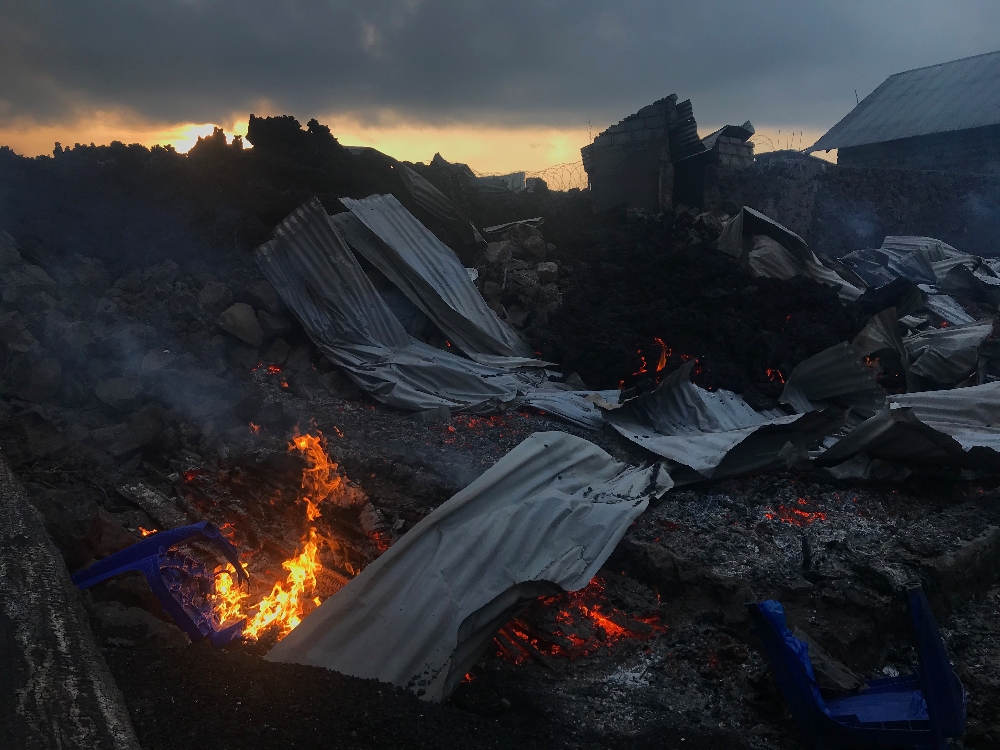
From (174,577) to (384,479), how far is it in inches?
78.9

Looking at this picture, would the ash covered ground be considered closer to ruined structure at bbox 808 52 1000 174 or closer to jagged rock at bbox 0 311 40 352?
jagged rock at bbox 0 311 40 352

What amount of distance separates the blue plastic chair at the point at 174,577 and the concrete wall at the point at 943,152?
2149cm

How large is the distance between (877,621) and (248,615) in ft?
11.9

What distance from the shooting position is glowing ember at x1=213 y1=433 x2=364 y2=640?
3828 millimetres

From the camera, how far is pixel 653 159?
499 inches

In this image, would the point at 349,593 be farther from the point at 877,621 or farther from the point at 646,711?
the point at 877,621

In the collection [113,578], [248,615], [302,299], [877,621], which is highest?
Result: [302,299]

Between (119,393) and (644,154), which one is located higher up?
(644,154)

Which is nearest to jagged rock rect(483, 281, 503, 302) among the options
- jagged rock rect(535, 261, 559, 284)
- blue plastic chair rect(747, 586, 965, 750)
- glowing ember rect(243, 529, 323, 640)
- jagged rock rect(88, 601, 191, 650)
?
jagged rock rect(535, 261, 559, 284)

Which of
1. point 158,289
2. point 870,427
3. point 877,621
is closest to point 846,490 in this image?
point 870,427

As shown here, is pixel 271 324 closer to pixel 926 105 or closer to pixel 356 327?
pixel 356 327

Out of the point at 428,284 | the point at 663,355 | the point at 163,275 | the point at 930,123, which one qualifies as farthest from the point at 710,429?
the point at 930,123

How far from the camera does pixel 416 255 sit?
8250 millimetres

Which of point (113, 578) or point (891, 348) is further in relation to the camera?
point (891, 348)
